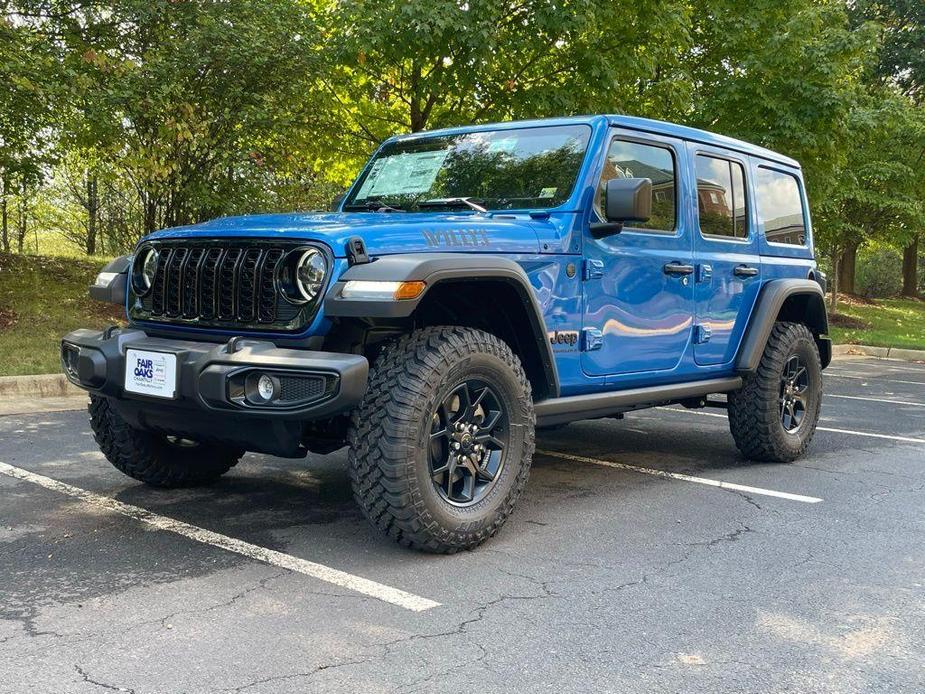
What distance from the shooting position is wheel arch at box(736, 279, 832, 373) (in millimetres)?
5832

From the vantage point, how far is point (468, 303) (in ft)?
14.2

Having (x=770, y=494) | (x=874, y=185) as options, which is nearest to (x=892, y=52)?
(x=874, y=185)

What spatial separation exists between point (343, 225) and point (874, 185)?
747 inches

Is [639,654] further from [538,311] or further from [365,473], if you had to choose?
[538,311]

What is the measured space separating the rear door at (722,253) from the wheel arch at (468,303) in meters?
1.44

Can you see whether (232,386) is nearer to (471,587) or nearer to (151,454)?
(471,587)

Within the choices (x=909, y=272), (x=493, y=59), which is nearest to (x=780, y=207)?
(x=493, y=59)

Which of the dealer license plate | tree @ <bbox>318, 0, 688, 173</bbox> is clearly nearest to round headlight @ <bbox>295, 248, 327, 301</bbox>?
the dealer license plate

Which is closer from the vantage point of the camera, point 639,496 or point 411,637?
point 411,637

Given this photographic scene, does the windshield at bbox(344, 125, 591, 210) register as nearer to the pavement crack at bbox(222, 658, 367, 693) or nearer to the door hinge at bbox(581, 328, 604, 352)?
the door hinge at bbox(581, 328, 604, 352)

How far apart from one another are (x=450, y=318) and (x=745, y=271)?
2.38 metres

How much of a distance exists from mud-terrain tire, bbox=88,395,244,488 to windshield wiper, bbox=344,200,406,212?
1.55 m

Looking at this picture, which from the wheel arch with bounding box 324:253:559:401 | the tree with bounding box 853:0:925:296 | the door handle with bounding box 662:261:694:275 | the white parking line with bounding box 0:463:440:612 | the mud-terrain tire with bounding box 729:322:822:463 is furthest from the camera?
the tree with bounding box 853:0:925:296

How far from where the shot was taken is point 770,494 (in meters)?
5.33
